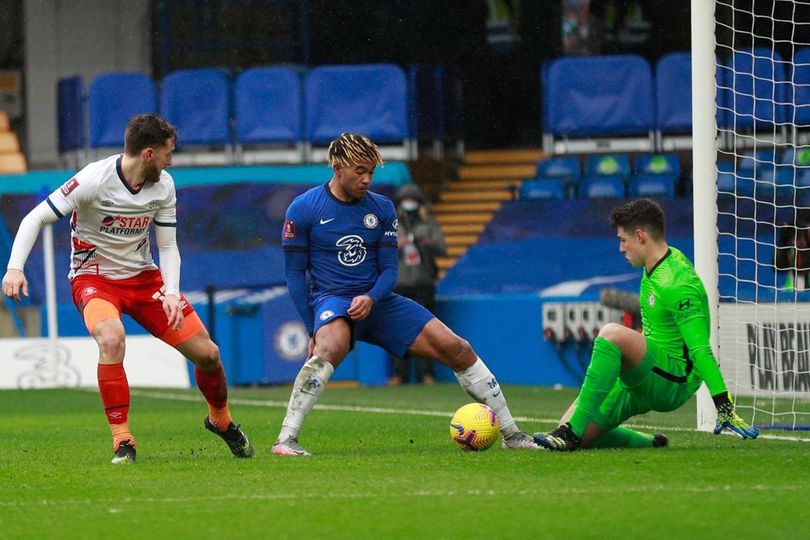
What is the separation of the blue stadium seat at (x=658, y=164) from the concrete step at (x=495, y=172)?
2221 millimetres

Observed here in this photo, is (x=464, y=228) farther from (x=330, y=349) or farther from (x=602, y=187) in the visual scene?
(x=330, y=349)

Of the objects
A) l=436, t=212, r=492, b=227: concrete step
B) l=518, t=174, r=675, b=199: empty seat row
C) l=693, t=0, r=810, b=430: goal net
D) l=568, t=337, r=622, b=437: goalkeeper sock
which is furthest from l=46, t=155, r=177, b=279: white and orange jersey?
l=436, t=212, r=492, b=227: concrete step

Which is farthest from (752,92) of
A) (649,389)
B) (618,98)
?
(649,389)

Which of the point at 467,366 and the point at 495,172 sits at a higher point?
the point at 495,172

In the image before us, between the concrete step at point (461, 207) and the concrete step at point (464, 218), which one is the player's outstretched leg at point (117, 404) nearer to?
the concrete step at point (464, 218)

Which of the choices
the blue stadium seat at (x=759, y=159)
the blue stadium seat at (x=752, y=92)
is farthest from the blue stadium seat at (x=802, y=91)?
the blue stadium seat at (x=759, y=159)

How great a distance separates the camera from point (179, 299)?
7.41 m

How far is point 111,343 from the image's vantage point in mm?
7227

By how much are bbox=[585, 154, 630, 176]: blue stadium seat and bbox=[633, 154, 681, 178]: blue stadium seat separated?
6.5 inches

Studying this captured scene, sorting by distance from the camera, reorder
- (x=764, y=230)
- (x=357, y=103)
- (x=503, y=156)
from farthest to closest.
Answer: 1. (x=503, y=156)
2. (x=357, y=103)
3. (x=764, y=230)

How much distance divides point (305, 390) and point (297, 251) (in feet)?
2.47

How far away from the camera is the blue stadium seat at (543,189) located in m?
19.3

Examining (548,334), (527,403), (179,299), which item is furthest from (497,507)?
(548,334)

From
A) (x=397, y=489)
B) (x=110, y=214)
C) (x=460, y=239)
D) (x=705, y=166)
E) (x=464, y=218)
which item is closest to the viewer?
(x=397, y=489)
